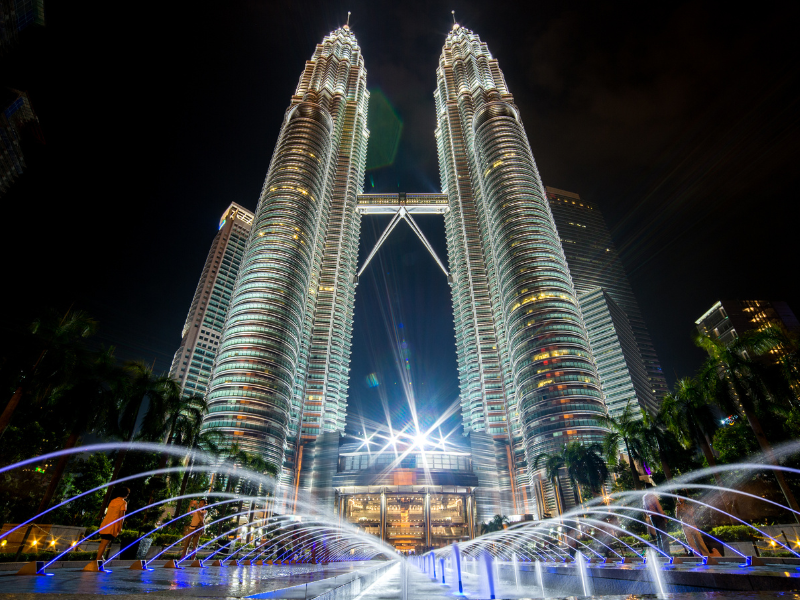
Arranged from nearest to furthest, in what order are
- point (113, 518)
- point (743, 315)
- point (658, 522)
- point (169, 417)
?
point (113, 518) → point (658, 522) → point (169, 417) → point (743, 315)

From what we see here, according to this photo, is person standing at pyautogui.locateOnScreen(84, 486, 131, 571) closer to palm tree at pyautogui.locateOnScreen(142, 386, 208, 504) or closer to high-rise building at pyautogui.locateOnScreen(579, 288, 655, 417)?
palm tree at pyautogui.locateOnScreen(142, 386, 208, 504)

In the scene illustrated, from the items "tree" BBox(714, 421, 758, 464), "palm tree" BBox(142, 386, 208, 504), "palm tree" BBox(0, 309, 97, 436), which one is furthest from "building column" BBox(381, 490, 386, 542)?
"palm tree" BBox(0, 309, 97, 436)

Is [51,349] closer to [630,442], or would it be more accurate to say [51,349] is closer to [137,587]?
[137,587]

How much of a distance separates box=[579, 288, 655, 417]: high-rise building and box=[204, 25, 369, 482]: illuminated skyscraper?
103 m

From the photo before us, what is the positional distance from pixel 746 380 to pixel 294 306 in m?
123

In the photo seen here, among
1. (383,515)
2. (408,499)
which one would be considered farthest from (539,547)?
(408,499)

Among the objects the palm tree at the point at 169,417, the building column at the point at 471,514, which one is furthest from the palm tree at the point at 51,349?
the building column at the point at 471,514

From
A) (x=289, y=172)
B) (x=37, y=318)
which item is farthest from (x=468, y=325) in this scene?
(x=37, y=318)

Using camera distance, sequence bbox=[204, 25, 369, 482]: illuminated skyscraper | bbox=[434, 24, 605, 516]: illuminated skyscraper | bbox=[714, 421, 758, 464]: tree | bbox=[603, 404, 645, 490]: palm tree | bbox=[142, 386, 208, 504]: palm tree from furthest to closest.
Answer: bbox=[204, 25, 369, 482]: illuminated skyscraper
bbox=[434, 24, 605, 516]: illuminated skyscraper
bbox=[603, 404, 645, 490]: palm tree
bbox=[714, 421, 758, 464]: tree
bbox=[142, 386, 208, 504]: palm tree

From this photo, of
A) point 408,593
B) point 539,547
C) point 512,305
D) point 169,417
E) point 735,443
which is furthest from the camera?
point 512,305

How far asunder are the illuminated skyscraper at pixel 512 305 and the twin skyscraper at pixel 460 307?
43 cm

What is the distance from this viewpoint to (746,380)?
98.3 feet

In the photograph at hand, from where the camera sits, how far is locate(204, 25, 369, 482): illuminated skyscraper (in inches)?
4675

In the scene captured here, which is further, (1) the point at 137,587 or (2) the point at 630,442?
(2) the point at 630,442
